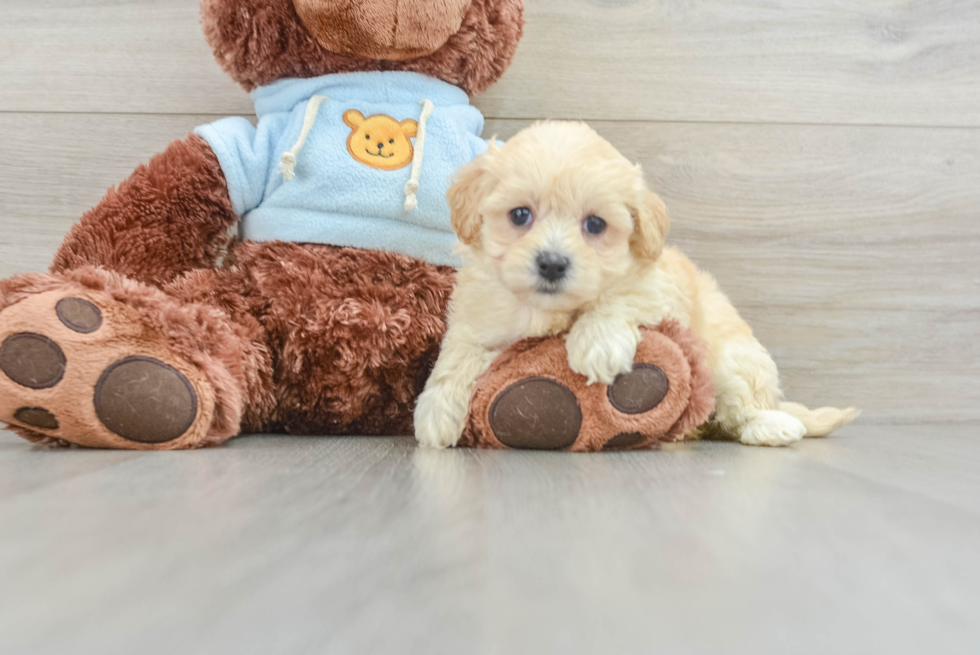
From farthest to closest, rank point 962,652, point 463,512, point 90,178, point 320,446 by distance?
point 90,178
point 320,446
point 463,512
point 962,652

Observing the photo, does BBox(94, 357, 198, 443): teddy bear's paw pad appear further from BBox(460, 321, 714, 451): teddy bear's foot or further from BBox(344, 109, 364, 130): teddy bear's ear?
BBox(344, 109, 364, 130): teddy bear's ear

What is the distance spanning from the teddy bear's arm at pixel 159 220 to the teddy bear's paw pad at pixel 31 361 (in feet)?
0.97

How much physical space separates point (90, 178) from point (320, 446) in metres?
0.94

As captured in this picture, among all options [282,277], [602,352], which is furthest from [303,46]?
[602,352]

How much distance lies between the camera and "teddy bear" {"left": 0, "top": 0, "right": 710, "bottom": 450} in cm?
117

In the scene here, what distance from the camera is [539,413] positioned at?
97cm

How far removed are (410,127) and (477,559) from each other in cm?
92

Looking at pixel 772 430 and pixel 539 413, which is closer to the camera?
pixel 539 413

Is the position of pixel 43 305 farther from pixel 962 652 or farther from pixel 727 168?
pixel 727 168

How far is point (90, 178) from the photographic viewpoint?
5.03 feet

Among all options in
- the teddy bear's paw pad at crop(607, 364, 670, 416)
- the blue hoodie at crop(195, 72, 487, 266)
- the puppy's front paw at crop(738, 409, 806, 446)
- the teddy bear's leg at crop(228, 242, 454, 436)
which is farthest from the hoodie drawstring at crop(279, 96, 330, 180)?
the puppy's front paw at crop(738, 409, 806, 446)

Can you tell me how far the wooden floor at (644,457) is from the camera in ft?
1.31

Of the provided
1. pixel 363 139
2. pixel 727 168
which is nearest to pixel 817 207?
pixel 727 168

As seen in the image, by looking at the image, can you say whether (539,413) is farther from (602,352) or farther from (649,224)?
(649,224)
